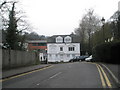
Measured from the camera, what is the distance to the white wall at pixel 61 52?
85.3 metres

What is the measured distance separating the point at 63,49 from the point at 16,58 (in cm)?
5931

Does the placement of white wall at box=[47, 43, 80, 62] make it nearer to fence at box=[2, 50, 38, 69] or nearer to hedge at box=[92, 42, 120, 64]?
fence at box=[2, 50, 38, 69]

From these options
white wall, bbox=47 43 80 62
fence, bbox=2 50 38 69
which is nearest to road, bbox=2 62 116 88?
fence, bbox=2 50 38 69

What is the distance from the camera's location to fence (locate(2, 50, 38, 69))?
2334cm

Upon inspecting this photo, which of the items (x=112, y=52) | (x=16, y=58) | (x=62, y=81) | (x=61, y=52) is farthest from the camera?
(x=61, y=52)

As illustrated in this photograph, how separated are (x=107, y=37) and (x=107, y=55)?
25.0m

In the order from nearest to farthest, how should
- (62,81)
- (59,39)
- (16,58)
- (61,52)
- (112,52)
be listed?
(62,81) < (16,58) < (112,52) < (61,52) < (59,39)

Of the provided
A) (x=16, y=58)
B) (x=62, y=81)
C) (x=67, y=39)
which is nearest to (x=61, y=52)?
(x=67, y=39)

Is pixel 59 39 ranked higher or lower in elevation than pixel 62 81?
higher

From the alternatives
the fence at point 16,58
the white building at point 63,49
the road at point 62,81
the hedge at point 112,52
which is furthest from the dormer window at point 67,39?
the road at point 62,81

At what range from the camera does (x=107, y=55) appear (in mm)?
30125

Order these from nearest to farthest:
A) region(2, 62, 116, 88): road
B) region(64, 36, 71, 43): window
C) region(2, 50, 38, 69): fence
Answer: region(2, 62, 116, 88): road → region(2, 50, 38, 69): fence → region(64, 36, 71, 43): window

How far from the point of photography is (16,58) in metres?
26.9

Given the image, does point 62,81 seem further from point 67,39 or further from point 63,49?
point 67,39
